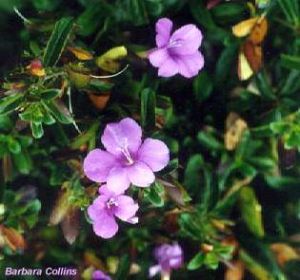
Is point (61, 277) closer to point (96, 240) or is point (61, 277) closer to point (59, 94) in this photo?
point (96, 240)

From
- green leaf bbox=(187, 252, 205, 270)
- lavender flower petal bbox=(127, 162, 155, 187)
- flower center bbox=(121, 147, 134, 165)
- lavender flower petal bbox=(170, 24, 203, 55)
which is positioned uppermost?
lavender flower petal bbox=(170, 24, 203, 55)

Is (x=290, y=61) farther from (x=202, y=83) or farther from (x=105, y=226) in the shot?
(x=105, y=226)

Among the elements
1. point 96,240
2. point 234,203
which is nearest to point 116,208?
point 96,240

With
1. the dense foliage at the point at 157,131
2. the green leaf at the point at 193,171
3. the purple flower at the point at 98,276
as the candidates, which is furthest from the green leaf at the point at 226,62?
the purple flower at the point at 98,276

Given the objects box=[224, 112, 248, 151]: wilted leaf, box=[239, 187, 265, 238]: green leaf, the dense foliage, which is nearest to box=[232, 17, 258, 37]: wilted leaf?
the dense foliage

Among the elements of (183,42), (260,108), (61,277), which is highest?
(183,42)

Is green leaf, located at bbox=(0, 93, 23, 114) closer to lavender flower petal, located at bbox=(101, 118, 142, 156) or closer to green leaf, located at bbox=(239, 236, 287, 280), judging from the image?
lavender flower petal, located at bbox=(101, 118, 142, 156)

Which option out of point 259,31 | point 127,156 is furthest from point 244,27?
point 127,156

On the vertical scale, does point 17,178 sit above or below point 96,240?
above
